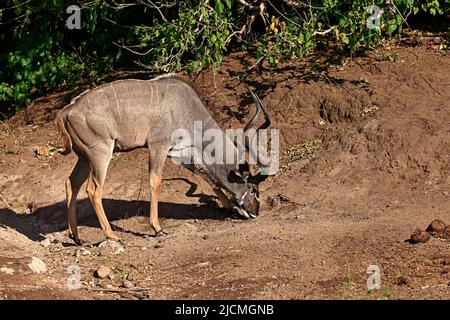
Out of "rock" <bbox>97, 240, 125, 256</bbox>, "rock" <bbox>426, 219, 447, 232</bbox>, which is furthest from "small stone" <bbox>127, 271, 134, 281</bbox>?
"rock" <bbox>426, 219, 447, 232</bbox>

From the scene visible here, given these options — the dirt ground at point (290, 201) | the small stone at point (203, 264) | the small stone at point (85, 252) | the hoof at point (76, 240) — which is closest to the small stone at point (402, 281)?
the dirt ground at point (290, 201)

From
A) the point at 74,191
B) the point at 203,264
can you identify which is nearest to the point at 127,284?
the point at 203,264

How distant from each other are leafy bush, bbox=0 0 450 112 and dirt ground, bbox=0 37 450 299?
48cm

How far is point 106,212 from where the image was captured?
1115 cm

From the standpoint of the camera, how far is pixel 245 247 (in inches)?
360

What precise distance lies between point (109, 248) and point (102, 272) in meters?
0.94

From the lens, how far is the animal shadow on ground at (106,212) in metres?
10.9

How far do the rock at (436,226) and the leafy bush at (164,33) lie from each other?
10.8ft

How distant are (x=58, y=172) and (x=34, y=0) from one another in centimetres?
295

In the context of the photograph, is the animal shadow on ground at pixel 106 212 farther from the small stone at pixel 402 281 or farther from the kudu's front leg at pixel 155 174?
the small stone at pixel 402 281

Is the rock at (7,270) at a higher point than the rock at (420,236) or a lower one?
lower

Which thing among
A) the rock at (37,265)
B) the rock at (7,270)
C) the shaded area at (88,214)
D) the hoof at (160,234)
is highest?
the rock at (7,270)

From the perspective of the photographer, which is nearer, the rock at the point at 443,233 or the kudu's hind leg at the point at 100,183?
the rock at the point at 443,233
